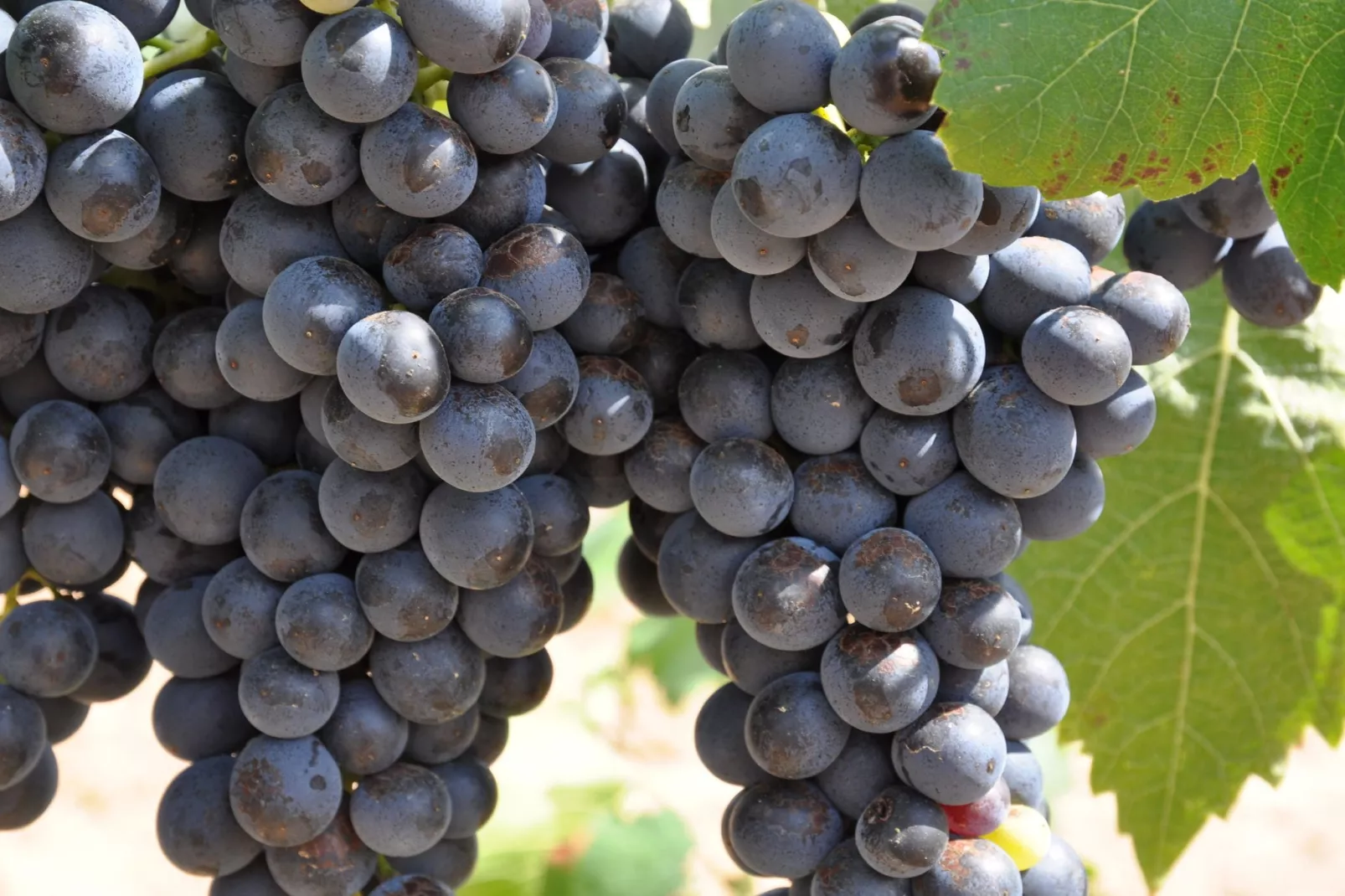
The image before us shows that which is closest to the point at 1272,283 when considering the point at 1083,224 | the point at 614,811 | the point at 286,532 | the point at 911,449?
the point at 1083,224

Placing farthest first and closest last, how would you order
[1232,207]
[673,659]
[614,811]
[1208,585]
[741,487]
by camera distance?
1. [673,659]
2. [614,811]
3. [1208,585]
4. [1232,207]
5. [741,487]

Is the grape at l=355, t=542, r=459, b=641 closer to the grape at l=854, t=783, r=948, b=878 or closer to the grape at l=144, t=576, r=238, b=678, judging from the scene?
the grape at l=144, t=576, r=238, b=678

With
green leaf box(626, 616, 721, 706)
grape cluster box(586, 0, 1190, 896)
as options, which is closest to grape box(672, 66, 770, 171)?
grape cluster box(586, 0, 1190, 896)

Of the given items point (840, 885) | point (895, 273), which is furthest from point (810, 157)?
point (840, 885)

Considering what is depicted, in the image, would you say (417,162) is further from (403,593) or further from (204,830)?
(204,830)

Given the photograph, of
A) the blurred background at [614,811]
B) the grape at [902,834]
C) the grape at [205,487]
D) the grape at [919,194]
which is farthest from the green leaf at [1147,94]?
the blurred background at [614,811]

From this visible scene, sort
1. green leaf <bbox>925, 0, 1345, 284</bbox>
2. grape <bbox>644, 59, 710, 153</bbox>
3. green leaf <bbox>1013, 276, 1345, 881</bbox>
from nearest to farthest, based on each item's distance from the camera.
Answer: green leaf <bbox>925, 0, 1345, 284</bbox> → grape <bbox>644, 59, 710, 153</bbox> → green leaf <bbox>1013, 276, 1345, 881</bbox>
